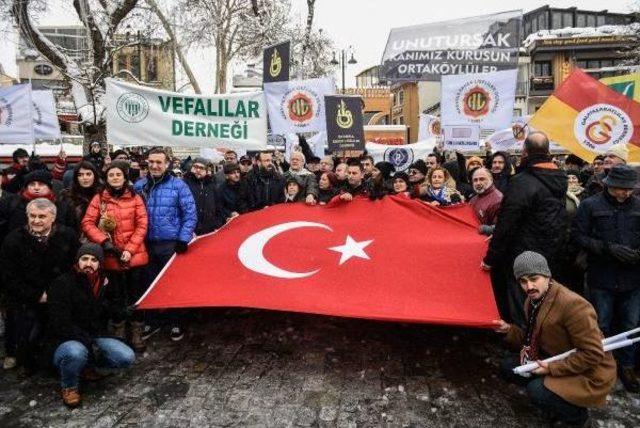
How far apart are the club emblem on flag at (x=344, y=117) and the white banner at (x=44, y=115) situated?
202 inches

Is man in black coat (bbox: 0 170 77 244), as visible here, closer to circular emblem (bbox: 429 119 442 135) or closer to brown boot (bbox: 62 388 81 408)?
brown boot (bbox: 62 388 81 408)

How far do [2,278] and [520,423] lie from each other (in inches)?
166

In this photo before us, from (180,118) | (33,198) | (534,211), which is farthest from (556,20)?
(33,198)

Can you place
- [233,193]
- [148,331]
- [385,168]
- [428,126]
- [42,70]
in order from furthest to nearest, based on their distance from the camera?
1. [42,70]
2. [428,126]
3. [385,168]
4. [233,193]
5. [148,331]

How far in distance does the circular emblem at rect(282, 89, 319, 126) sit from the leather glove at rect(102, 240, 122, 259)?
4.27m

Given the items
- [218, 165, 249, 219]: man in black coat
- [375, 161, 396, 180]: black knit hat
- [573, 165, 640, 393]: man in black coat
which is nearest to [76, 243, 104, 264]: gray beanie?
[218, 165, 249, 219]: man in black coat

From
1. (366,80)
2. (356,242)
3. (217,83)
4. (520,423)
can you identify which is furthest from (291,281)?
(366,80)

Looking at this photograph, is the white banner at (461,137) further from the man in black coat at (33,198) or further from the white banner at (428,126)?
the white banner at (428,126)

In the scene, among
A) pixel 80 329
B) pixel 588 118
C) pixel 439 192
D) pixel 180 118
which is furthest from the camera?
pixel 180 118

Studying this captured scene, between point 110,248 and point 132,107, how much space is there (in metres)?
2.33

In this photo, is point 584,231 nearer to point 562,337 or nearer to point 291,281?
point 562,337

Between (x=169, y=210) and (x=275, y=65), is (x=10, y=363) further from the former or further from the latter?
(x=275, y=65)

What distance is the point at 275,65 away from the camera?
773 centimetres

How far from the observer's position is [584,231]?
4.21m
